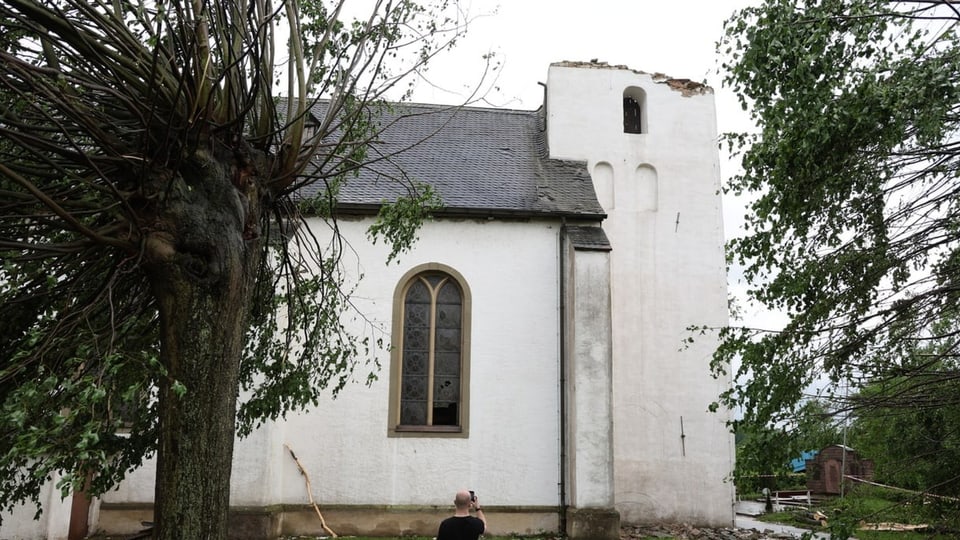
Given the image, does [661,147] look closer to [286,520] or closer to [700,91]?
[700,91]

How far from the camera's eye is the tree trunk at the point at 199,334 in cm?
498

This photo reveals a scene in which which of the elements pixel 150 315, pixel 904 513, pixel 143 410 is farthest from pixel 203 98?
pixel 904 513

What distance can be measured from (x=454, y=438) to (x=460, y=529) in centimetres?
609

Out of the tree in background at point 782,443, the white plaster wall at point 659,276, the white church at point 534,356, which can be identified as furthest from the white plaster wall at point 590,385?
the tree in background at point 782,443

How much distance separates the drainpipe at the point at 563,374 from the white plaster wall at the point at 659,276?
194 centimetres

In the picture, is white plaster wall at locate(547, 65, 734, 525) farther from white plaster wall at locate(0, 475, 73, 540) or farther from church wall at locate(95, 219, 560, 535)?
white plaster wall at locate(0, 475, 73, 540)

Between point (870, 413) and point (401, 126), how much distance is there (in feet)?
40.2

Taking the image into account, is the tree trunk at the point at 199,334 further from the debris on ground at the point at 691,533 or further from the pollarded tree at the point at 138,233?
the debris on ground at the point at 691,533

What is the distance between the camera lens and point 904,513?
6.92 m

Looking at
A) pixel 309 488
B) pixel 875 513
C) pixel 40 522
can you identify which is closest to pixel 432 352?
pixel 309 488

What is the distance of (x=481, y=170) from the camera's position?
49.2ft

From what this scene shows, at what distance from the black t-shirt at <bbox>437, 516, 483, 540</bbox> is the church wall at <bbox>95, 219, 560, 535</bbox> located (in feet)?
18.3

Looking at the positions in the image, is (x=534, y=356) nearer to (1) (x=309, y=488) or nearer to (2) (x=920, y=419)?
(1) (x=309, y=488)

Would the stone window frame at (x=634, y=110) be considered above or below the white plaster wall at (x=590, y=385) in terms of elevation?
above
